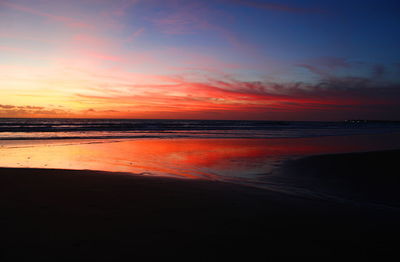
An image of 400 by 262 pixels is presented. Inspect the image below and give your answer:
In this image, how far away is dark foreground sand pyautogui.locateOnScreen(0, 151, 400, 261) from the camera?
13.9ft

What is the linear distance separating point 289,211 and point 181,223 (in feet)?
8.16

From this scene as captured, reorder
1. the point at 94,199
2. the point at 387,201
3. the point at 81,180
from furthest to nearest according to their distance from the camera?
the point at 81,180, the point at 387,201, the point at 94,199

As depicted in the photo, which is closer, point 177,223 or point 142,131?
point 177,223

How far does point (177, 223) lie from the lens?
5.32 m

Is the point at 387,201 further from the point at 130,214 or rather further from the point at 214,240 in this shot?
the point at 130,214

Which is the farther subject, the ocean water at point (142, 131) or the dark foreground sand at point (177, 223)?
the ocean water at point (142, 131)

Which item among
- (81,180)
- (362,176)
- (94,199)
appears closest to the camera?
(94,199)

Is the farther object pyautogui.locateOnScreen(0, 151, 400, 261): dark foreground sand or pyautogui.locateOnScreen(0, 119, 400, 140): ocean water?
pyautogui.locateOnScreen(0, 119, 400, 140): ocean water

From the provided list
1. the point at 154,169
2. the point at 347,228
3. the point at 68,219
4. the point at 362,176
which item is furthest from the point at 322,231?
the point at 154,169

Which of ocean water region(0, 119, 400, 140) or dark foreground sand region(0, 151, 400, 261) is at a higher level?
ocean water region(0, 119, 400, 140)

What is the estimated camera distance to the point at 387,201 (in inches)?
292

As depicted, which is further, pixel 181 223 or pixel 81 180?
pixel 81 180

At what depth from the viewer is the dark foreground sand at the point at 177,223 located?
4250mm

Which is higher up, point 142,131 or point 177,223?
point 142,131
